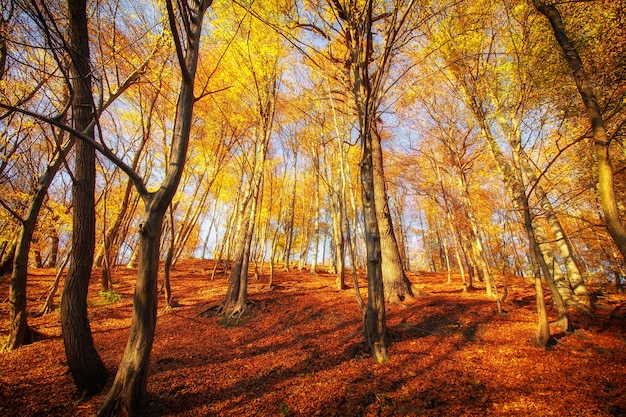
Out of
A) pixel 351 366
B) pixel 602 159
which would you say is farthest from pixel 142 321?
pixel 602 159

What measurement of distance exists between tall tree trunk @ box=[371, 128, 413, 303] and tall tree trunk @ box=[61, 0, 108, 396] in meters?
5.82

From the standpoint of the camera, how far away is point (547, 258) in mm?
5867

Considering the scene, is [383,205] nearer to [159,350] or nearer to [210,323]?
[210,323]

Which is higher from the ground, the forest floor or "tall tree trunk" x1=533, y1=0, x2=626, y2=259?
"tall tree trunk" x1=533, y1=0, x2=626, y2=259

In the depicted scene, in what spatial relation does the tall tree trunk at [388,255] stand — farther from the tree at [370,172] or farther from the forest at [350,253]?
the tree at [370,172]

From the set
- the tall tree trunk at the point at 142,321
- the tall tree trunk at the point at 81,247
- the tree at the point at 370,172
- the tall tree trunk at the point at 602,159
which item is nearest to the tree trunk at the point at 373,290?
the tree at the point at 370,172

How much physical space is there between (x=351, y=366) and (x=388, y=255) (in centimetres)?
379

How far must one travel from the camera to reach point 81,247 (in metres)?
3.31

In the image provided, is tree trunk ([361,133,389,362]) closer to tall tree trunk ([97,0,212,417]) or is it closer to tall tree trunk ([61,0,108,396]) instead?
tall tree trunk ([97,0,212,417])

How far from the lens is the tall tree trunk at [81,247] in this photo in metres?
2.95

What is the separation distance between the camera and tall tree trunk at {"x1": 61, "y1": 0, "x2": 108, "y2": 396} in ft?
9.69

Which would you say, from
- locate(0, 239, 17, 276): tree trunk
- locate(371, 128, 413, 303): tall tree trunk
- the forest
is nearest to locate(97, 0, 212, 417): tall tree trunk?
the forest

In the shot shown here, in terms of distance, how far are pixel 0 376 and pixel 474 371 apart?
640 centimetres

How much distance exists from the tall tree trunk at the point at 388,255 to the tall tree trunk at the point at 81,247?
229 inches
